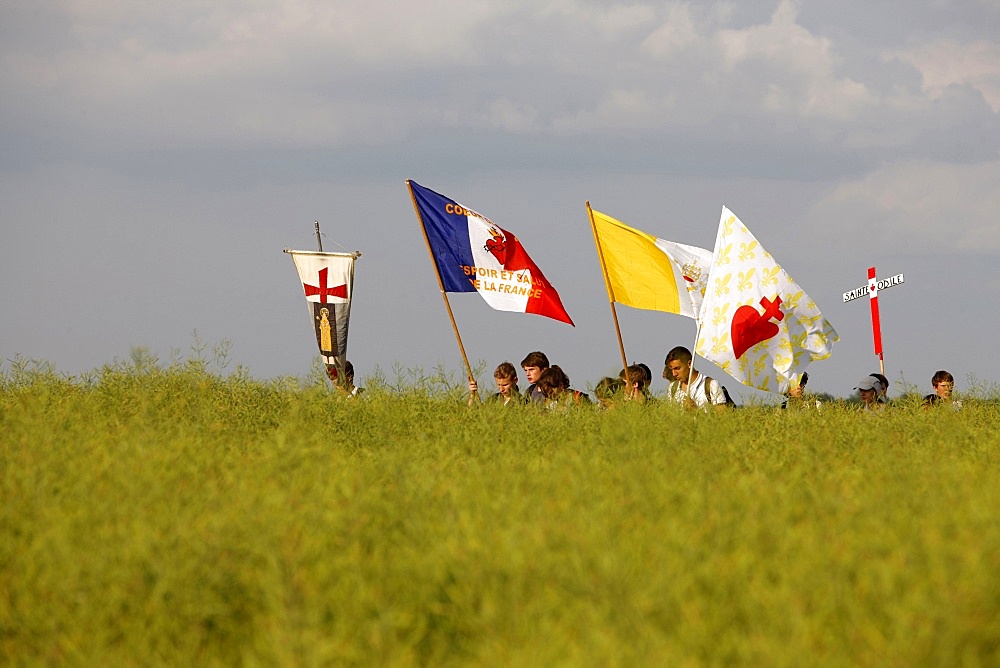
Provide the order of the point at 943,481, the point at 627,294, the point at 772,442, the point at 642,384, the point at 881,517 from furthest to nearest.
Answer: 1. the point at 627,294
2. the point at 642,384
3. the point at 772,442
4. the point at 943,481
5. the point at 881,517

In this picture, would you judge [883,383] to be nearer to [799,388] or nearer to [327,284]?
[799,388]

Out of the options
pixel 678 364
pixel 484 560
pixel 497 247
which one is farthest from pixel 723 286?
pixel 484 560

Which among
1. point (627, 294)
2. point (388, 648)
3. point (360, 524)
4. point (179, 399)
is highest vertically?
point (627, 294)

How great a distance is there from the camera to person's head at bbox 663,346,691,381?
13.2 meters

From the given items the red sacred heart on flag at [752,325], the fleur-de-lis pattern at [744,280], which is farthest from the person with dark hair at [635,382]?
the fleur-de-lis pattern at [744,280]

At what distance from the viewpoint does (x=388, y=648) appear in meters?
4.51

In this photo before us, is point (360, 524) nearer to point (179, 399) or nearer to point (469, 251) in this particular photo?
point (179, 399)

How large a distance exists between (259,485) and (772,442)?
496 cm

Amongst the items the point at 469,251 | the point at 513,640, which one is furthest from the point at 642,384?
the point at 513,640

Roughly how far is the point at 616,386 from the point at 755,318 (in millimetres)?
1825

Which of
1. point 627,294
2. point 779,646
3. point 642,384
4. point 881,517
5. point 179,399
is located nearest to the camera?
point 779,646

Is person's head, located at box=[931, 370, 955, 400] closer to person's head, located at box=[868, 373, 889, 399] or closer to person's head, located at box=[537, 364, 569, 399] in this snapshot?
person's head, located at box=[868, 373, 889, 399]

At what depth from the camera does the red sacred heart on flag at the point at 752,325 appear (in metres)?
13.2

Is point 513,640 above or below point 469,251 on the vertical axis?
below
